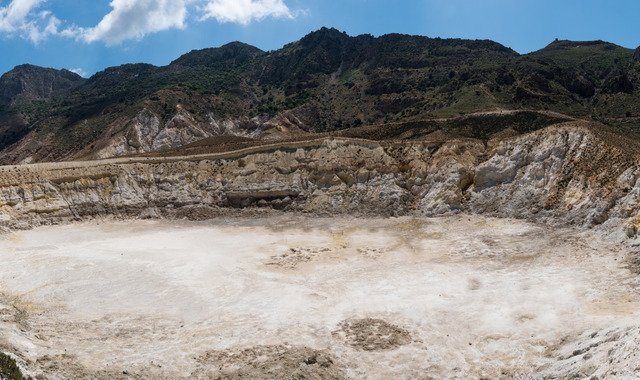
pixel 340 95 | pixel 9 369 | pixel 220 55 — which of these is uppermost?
pixel 220 55


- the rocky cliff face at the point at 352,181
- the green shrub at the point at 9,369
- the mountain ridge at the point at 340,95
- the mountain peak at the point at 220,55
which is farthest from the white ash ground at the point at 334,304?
the mountain peak at the point at 220,55

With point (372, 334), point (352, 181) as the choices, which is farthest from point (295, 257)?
point (352, 181)

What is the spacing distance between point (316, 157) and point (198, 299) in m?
21.6

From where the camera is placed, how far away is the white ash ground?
1733 cm

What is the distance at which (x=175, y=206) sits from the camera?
4253cm

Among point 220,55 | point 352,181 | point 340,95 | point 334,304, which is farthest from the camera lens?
point 220,55

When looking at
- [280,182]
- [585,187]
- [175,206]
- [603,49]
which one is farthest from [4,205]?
[603,49]

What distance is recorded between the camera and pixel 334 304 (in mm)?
22672

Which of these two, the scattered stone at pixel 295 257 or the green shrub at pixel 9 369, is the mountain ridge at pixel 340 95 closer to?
the scattered stone at pixel 295 257

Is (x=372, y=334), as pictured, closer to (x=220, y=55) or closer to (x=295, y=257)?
(x=295, y=257)

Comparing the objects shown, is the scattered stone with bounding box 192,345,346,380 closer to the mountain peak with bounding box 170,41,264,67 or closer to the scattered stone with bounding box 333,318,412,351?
the scattered stone with bounding box 333,318,412,351

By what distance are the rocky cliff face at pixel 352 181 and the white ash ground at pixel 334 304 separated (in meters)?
2.66

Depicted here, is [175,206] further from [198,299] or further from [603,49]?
[603,49]

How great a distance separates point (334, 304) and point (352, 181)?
1893cm
